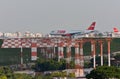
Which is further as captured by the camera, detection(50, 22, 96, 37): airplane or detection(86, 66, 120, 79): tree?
detection(50, 22, 96, 37): airplane

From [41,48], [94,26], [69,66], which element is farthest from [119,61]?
[41,48]

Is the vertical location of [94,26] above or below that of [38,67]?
above

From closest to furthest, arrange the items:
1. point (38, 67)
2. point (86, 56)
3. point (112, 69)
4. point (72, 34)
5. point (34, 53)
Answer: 1. point (112, 69)
2. point (38, 67)
3. point (72, 34)
4. point (34, 53)
5. point (86, 56)

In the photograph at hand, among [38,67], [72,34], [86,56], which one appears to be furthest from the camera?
[86,56]

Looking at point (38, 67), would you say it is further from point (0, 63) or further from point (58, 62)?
point (0, 63)

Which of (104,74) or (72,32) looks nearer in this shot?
(104,74)

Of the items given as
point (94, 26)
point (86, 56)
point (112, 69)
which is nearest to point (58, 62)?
point (94, 26)

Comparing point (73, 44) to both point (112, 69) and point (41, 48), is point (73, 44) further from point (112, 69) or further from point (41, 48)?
point (112, 69)

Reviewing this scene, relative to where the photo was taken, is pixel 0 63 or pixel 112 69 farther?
pixel 0 63

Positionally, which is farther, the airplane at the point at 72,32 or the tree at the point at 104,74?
the airplane at the point at 72,32
